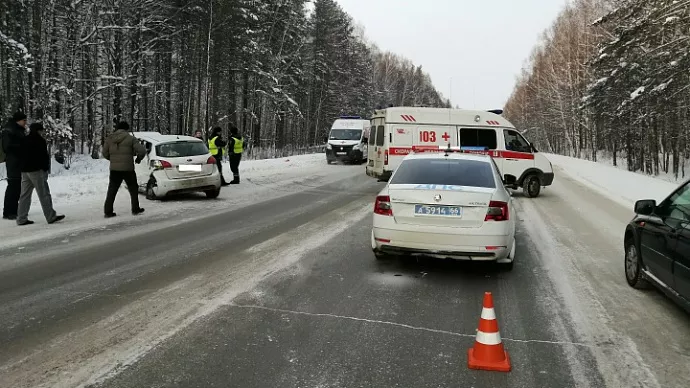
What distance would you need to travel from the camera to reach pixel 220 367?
357 centimetres

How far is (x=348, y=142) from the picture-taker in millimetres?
28891

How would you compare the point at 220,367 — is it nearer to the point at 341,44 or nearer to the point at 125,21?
the point at 125,21

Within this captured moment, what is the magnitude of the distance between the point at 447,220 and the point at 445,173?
0.87 metres

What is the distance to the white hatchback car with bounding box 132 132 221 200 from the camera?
40.4 ft

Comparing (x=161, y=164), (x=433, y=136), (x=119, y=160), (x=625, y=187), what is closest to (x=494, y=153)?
(x=433, y=136)

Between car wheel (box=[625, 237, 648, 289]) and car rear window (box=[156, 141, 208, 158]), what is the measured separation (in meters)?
9.77

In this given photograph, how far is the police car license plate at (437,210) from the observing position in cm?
602

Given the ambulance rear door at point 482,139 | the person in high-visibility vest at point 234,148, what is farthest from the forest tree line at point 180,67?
the ambulance rear door at point 482,139

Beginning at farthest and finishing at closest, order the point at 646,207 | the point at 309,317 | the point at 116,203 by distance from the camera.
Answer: the point at 116,203, the point at 646,207, the point at 309,317

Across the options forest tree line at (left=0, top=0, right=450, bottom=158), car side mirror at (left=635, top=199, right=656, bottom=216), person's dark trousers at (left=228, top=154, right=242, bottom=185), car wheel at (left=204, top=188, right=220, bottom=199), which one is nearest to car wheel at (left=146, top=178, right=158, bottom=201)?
car wheel at (left=204, top=188, right=220, bottom=199)

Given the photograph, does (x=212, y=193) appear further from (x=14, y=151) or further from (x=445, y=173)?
(x=445, y=173)

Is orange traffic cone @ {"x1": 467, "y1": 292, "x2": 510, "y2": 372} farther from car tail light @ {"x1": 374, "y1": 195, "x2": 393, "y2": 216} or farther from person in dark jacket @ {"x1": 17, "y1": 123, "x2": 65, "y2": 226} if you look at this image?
person in dark jacket @ {"x1": 17, "y1": 123, "x2": 65, "y2": 226}

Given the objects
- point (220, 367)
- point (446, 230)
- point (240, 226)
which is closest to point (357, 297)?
point (446, 230)

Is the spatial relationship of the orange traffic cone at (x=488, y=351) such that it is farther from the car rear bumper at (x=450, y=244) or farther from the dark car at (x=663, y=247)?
the car rear bumper at (x=450, y=244)
